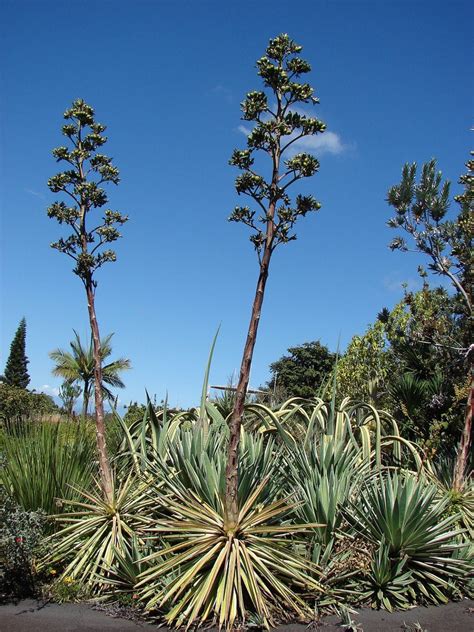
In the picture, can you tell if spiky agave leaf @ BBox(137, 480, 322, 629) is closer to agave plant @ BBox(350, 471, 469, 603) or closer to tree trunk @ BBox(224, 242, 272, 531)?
tree trunk @ BBox(224, 242, 272, 531)

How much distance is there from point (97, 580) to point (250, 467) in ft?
5.30

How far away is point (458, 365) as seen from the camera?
37.7ft

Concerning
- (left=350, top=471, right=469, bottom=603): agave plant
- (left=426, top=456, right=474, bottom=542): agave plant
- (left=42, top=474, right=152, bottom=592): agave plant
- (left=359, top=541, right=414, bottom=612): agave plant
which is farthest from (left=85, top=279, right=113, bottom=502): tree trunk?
(left=426, top=456, right=474, bottom=542): agave plant

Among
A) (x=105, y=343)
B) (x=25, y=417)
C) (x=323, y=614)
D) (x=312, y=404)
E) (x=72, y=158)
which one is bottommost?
(x=323, y=614)

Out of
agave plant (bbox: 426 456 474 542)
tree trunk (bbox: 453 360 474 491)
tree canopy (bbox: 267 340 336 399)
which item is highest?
tree canopy (bbox: 267 340 336 399)

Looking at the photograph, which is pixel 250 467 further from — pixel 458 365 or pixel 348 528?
pixel 458 365

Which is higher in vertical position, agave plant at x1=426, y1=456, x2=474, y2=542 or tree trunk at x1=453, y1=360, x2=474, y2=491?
tree trunk at x1=453, y1=360, x2=474, y2=491

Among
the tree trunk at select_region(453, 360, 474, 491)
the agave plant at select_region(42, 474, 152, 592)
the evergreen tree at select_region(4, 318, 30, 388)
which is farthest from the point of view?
the evergreen tree at select_region(4, 318, 30, 388)

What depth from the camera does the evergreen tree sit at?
56.1 meters

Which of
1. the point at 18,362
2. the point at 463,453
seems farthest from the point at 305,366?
the point at 463,453

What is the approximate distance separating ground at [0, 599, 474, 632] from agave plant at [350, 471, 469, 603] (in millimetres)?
304

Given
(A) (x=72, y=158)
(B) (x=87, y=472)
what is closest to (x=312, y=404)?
(B) (x=87, y=472)

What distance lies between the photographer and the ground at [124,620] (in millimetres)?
4695

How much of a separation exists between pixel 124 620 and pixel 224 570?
89cm
